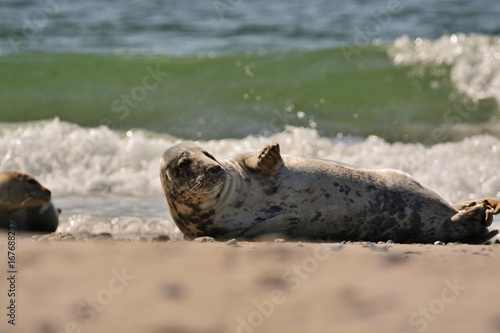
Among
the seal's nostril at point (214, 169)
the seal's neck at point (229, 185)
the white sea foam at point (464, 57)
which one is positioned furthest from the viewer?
the white sea foam at point (464, 57)

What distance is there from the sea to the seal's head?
62 cm

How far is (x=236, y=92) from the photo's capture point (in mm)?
11844

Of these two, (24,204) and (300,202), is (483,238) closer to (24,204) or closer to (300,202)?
(300,202)

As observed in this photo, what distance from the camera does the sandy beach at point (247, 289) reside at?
2.84 meters

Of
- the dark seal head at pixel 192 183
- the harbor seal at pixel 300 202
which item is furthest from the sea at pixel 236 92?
the harbor seal at pixel 300 202

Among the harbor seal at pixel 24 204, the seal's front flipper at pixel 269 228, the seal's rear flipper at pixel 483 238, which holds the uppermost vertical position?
the seal's rear flipper at pixel 483 238

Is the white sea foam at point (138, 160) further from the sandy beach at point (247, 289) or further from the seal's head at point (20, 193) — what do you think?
the sandy beach at point (247, 289)

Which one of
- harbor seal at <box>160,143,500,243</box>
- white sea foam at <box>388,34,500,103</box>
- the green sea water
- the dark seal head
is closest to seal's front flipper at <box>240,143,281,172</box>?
harbor seal at <box>160,143,500,243</box>

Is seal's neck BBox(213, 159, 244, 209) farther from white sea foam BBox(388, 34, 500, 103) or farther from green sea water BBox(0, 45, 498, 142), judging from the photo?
white sea foam BBox(388, 34, 500, 103)

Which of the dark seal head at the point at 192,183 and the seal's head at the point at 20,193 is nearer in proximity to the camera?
the dark seal head at the point at 192,183

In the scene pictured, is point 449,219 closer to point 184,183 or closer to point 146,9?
point 184,183

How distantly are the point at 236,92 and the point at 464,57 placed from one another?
11.4 ft

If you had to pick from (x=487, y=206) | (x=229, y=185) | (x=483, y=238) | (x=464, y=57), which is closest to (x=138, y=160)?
(x=229, y=185)

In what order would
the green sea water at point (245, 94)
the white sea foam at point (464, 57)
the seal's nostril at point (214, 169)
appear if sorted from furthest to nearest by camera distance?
the white sea foam at point (464, 57) < the green sea water at point (245, 94) < the seal's nostril at point (214, 169)
